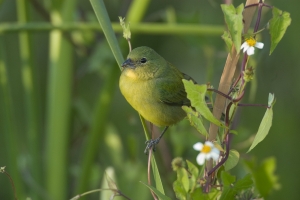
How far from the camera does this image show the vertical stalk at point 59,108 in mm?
3508

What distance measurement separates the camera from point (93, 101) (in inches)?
221

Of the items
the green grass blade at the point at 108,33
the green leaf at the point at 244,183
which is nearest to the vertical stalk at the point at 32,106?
the green grass blade at the point at 108,33

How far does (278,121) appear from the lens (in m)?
5.02

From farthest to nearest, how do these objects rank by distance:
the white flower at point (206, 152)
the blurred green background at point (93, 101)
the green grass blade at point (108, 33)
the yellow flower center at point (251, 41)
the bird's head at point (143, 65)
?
the blurred green background at point (93, 101) → the bird's head at point (143, 65) → the green grass blade at point (108, 33) → the yellow flower center at point (251, 41) → the white flower at point (206, 152)

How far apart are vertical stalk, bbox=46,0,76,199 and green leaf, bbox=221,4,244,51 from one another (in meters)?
1.98

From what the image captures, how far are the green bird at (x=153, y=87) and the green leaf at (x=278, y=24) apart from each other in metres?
1.49

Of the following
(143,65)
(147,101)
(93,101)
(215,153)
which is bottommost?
(215,153)

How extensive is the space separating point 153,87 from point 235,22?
5.66 feet

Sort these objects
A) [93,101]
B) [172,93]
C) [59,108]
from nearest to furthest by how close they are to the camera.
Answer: [172,93] < [59,108] < [93,101]

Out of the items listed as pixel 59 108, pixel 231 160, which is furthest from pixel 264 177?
pixel 59 108

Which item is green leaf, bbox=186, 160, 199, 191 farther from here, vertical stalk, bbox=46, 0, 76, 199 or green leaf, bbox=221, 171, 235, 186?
vertical stalk, bbox=46, 0, 76, 199

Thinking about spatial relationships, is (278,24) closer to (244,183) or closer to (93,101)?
(244,183)

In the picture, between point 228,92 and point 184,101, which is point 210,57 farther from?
point 228,92

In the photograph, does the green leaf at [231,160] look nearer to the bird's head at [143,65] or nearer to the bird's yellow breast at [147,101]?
the bird's yellow breast at [147,101]
